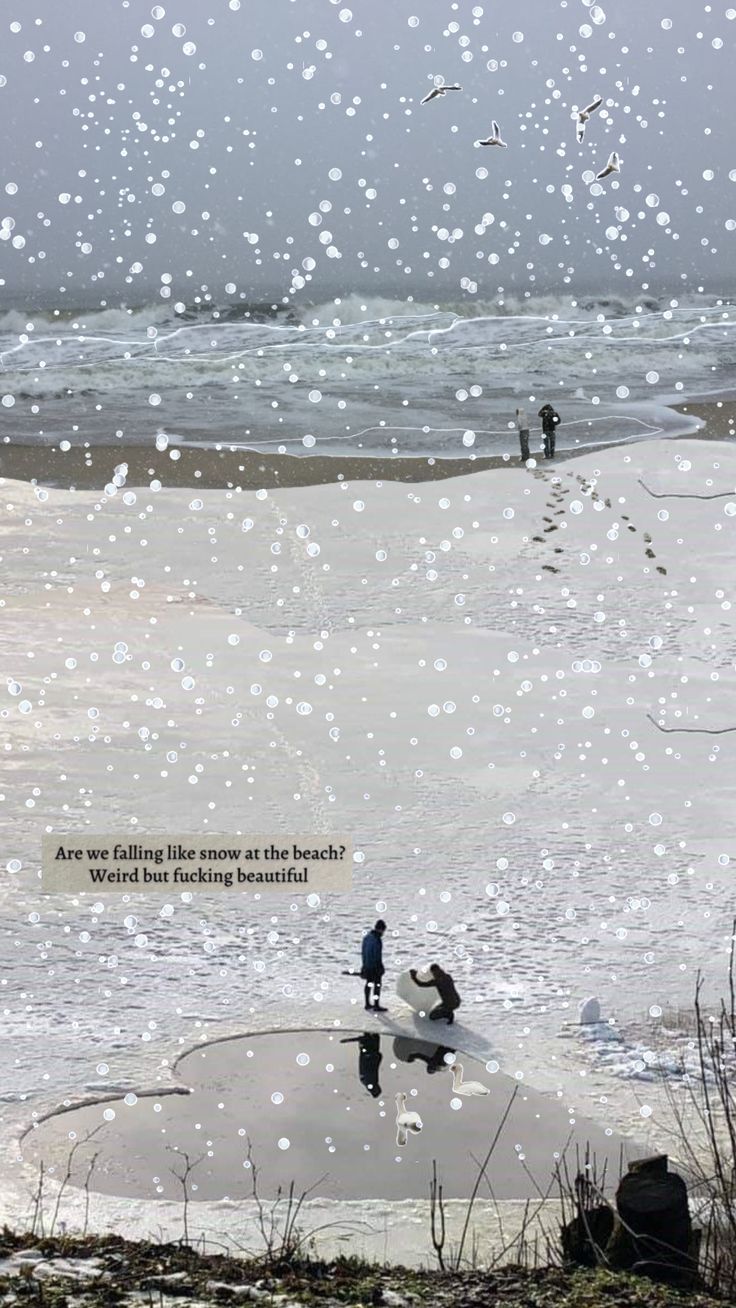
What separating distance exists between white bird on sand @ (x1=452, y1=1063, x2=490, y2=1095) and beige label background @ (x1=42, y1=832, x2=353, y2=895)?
9.15 feet

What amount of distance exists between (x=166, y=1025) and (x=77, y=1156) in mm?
1712

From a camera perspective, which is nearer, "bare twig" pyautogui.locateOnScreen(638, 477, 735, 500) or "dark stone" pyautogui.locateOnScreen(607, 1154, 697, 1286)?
"dark stone" pyautogui.locateOnScreen(607, 1154, 697, 1286)

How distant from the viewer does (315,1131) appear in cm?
947

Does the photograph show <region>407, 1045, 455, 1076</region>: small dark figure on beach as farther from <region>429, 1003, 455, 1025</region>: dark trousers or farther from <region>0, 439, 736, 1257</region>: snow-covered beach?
<region>429, 1003, 455, 1025</region>: dark trousers

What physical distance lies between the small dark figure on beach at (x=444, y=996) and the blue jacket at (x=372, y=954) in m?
0.37

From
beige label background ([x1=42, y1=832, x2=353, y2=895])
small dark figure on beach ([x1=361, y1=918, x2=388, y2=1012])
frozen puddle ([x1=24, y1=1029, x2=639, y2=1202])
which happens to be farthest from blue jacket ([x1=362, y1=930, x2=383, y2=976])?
beige label background ([x1=42, y1=832, x2=353, y2=895])

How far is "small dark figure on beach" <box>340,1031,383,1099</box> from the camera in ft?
33.0

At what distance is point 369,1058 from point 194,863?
2.98 m

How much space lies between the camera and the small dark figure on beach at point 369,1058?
33.0ft

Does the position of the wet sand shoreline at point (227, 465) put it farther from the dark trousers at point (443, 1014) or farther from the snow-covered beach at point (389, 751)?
the dark trousers at point (443, 1014)

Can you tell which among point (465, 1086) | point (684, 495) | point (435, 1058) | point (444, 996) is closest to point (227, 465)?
point (684, 495)

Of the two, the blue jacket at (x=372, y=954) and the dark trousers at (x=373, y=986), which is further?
the dark trousers at (x=373, y=986)

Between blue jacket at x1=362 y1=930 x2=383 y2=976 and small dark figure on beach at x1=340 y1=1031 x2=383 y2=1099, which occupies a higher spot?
blue jacket at x1=362 y1=930 x2=383 y2=976

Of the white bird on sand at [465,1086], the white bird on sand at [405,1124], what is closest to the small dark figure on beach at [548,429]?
the white bird on sand at [465,1086]
